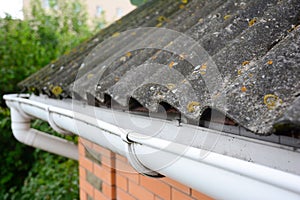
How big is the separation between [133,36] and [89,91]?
92cm

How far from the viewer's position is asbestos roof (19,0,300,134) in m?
A: 0.88

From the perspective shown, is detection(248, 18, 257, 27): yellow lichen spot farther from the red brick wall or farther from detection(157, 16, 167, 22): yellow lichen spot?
detection(157, 16, 167, 22): yellow lichen spot

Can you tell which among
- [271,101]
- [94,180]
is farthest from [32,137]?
[271,101]

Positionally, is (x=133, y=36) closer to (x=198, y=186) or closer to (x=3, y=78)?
(x=198, y=186)

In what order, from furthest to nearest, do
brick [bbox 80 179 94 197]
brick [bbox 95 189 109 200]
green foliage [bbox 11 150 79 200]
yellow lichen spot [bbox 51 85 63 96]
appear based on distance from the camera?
green foliage [bbox 11 150 79 200] < brick [bbox 80 179 94 197] < brick [bbox 95 189 109 200] < yellow lichen spot [bbox 51 85 63 96]

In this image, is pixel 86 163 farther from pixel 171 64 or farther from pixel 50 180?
pixel 50 180

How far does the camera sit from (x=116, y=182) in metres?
2.39

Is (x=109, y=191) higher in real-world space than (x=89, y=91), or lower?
lower

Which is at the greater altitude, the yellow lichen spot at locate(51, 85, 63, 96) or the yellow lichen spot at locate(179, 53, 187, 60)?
the yellow lichen spot at locate(179, 53, 187, 60)

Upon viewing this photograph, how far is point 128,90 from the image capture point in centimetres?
144

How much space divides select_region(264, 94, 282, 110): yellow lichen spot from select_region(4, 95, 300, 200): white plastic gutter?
0.14 meters

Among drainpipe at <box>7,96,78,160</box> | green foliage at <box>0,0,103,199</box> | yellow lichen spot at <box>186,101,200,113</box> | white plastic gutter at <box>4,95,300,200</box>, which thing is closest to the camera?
white plastic gutter at <box>4,95,300,200</box>

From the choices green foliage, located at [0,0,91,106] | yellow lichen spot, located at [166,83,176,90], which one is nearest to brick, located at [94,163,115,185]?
yellow lichen spot, located at [166,83,176,90]

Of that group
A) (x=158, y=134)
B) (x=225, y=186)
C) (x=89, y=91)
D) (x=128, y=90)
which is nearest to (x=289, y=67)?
(x=225, y=186)
